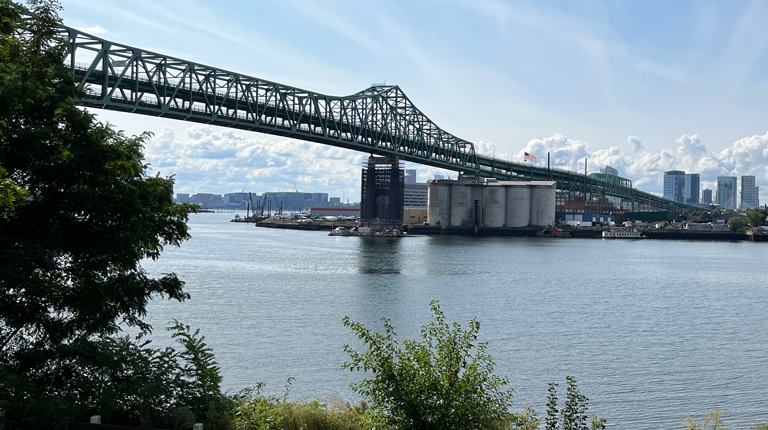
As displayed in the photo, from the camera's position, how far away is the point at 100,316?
12.9 metres

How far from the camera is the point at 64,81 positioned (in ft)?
42.8

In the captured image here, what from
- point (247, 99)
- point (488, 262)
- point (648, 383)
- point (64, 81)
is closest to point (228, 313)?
point (648, 383)

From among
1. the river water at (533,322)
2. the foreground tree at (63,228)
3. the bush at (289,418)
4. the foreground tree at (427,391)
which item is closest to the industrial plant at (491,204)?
the river water at (533,322)

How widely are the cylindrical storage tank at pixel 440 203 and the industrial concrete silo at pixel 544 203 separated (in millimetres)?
18531

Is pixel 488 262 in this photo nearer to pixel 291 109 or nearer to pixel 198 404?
pixel 291 109

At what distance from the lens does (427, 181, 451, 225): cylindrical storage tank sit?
472 feet

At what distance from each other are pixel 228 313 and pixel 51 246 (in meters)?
22.9

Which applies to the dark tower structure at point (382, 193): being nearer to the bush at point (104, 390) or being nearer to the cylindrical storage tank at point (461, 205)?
the cylindrical storage tank at point (461, 205)

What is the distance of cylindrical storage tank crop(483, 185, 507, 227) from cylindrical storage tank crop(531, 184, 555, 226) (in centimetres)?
746

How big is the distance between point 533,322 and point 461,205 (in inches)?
4306

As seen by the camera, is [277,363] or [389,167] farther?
[389,167]

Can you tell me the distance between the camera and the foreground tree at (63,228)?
11117 mm

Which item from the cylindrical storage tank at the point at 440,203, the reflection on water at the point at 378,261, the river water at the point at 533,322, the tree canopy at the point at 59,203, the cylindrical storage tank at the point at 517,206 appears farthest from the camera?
the cylindrical storage tank at the point at 440,203

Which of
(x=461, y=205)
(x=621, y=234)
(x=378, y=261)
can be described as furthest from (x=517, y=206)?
(x=378, y=261)
